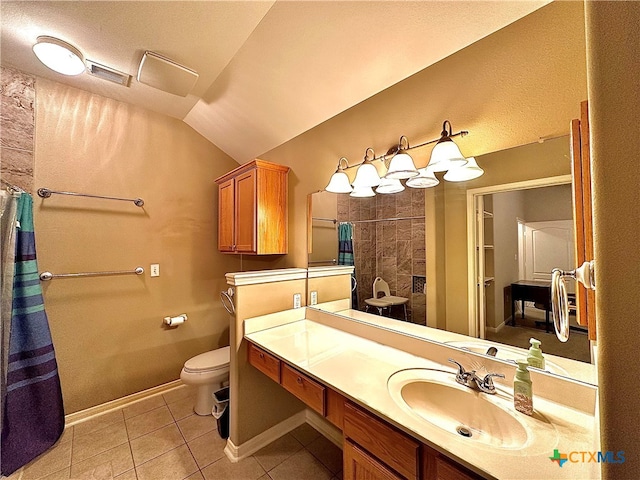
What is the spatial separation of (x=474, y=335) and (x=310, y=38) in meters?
1.82

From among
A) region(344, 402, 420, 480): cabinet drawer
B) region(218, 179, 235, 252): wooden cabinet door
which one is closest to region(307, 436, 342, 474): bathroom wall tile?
region(344, 402, 420, 480): cabinet drawer

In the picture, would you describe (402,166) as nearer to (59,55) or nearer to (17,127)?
(59,55)

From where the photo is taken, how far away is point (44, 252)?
76.7 inches

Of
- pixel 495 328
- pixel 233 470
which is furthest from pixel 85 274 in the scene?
pixel 495 328

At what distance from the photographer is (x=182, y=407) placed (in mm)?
2229

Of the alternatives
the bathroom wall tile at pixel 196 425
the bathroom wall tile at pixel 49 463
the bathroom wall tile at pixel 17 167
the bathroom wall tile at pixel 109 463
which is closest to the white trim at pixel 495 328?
the bathroom wall tile at pixel 196 425

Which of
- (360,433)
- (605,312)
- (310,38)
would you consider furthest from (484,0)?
(360,433)

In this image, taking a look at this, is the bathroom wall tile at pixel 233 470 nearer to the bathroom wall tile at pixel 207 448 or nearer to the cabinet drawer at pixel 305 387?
the bathroom wall tile at pixel 207 448

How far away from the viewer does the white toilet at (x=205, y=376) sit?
204 cm

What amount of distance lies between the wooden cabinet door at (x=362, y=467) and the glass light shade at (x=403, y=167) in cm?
125

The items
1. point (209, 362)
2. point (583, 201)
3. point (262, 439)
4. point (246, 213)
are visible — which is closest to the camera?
point (583, 201)

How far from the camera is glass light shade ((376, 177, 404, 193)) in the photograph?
5.10 ft

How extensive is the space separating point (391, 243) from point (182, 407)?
2.25 metres

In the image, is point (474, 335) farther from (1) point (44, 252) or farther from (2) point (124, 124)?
(2) point (124, 124)
